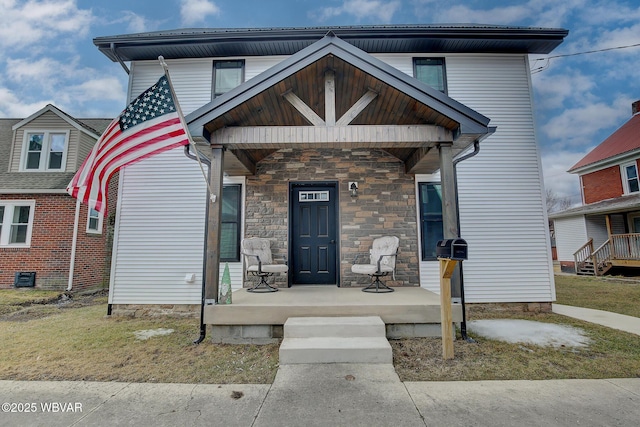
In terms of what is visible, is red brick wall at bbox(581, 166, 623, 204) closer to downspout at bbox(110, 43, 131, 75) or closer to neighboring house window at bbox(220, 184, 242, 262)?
neighboring house window at bbox(220, 184, 242, 262)

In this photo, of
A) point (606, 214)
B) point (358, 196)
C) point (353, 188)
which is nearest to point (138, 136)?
point (353, 188)

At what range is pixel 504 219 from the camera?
19.4 ft

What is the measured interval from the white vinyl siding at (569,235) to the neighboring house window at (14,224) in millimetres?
21056

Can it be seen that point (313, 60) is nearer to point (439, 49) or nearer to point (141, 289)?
point (439, 49)

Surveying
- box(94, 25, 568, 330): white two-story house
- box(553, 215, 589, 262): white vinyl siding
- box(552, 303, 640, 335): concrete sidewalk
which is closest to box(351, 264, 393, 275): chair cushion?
box(94, 25, 568, 330): white two-story house

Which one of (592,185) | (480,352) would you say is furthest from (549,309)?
(592,185)

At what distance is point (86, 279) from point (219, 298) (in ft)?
24.1

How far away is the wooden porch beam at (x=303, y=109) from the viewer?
3998 mm

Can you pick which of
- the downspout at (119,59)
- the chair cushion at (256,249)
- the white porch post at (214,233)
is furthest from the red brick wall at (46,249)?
the white porch post at (214,233)

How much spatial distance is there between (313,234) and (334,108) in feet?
8.72

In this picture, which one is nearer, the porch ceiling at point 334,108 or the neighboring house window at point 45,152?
the porch ceiling at point 334,108

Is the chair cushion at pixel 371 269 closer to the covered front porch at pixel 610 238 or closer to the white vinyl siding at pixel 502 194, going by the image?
the white vinyl siding at pixel 502 194

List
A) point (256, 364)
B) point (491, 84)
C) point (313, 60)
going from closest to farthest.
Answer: point (256, 364) < point (313, 60) < point (491, 84)

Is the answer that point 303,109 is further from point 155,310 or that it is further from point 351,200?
point 155,310
